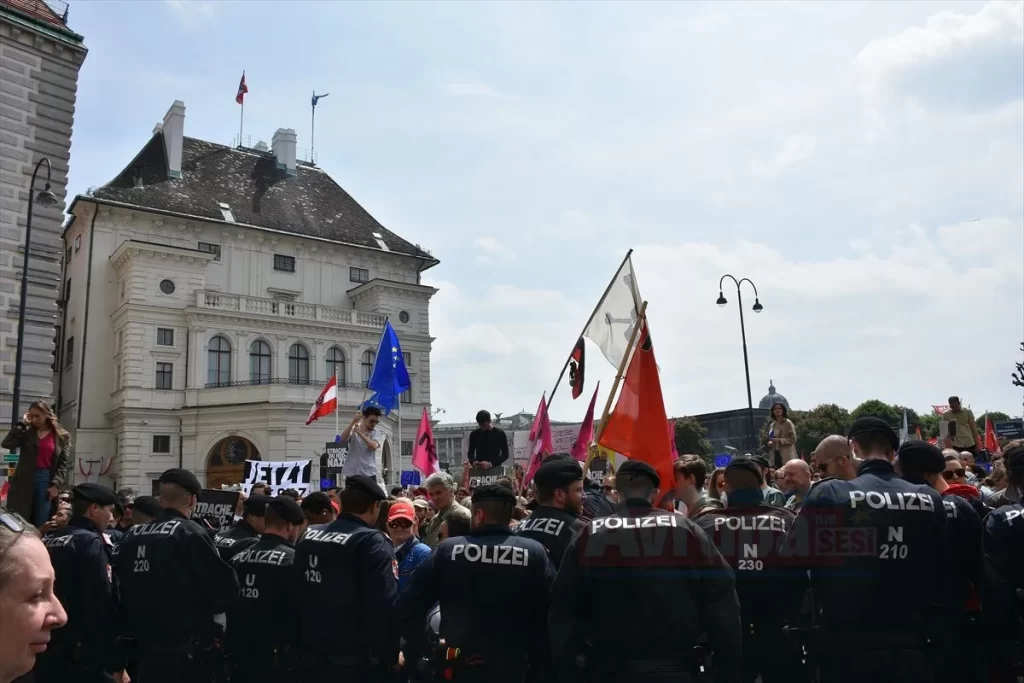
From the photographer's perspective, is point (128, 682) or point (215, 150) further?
point (215, 150)

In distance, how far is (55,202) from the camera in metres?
20.3

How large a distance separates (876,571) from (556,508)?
75.9 inches

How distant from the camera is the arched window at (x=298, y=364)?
45.5m

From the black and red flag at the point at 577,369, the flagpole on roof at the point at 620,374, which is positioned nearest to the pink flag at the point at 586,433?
the black and red flag at the point at 577,369

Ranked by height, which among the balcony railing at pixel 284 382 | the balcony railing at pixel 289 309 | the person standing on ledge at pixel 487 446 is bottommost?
the person standing on ledge at pixel 487 446

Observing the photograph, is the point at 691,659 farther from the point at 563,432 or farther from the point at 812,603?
the point at 563,432

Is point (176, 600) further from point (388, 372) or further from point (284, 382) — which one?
point (284, 382)

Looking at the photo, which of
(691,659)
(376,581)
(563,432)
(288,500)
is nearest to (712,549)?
(691,659)

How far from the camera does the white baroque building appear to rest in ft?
135

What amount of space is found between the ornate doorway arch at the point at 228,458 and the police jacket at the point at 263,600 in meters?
36.0

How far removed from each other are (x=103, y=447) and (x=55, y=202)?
25515mm

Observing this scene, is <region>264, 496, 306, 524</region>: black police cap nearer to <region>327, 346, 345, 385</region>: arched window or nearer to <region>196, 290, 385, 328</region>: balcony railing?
<region>196, 290, 385, 328</region>: balcony railing

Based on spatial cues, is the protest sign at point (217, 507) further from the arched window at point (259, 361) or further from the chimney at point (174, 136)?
the chimney at point (174, 136)

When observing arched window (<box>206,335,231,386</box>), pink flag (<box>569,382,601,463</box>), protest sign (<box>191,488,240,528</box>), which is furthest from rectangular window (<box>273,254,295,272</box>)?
protest sign (<box>191,488,240,528</box>)
